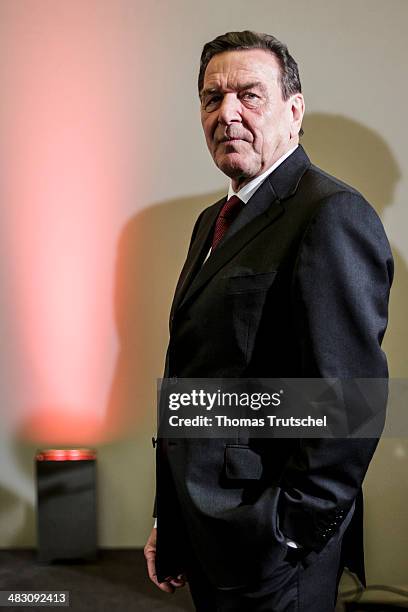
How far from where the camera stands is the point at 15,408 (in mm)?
2570

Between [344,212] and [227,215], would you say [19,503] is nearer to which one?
[227,215]

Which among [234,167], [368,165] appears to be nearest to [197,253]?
[234,167]

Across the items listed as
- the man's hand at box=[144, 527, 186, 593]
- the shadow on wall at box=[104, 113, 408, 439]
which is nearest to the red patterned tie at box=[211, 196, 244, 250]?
the man's hand at box=[144, 527, 186, 593]

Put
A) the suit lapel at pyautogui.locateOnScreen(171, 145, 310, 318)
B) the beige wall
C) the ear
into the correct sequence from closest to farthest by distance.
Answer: the suit lapel at pyautogui.locateOnScreen(171, 145, 310, 318)
the ear
the beige wall

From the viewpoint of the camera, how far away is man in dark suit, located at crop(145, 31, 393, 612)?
46.4 inches

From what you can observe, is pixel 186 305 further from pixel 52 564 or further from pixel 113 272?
pixel 52 564

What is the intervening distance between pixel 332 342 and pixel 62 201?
1596 millimetres

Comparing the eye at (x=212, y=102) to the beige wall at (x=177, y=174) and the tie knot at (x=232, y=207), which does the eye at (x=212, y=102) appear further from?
the beige wall at (x=177, y=174)

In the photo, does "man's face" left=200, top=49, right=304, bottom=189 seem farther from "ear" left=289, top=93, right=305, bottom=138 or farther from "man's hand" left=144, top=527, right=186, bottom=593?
"man's hand" left=144, top=527, right=186, bottom=593

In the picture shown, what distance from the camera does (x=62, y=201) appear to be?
254 cm

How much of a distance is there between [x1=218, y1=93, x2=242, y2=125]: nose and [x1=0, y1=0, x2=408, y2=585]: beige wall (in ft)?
3.44

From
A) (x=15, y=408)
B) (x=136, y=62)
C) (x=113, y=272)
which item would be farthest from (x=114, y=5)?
(x=15, y=408)

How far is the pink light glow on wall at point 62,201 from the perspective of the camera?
2.51 m

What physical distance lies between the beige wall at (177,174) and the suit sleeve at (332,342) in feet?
4.25
